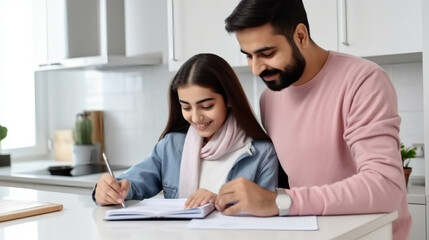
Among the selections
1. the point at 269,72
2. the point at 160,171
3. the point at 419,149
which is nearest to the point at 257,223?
the point at 269,72

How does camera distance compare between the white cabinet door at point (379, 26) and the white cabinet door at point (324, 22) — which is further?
Answer: the white cabinet door at point (324, 22)

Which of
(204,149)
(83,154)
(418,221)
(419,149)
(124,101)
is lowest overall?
(418,221)

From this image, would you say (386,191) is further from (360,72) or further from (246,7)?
(246,7)

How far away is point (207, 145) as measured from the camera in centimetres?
184

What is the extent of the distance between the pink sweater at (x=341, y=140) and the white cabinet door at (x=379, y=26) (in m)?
0.82

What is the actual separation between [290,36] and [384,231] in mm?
551

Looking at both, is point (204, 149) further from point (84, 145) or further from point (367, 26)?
point (84, 145)

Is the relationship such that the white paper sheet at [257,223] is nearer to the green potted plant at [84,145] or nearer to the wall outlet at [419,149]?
the wall outlet at [419,149]

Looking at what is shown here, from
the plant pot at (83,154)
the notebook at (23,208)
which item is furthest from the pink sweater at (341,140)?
the plant pot at (83,154)

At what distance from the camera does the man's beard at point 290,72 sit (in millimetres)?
1523

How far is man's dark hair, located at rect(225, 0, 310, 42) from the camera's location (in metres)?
1.48

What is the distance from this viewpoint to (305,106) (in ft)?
5.44

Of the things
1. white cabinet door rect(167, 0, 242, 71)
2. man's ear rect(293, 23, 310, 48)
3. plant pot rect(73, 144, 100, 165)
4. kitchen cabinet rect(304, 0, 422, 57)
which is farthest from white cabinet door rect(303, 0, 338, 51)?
plant pot rect(73, 144, 100, 165)

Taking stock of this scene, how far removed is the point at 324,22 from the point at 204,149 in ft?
3.37
